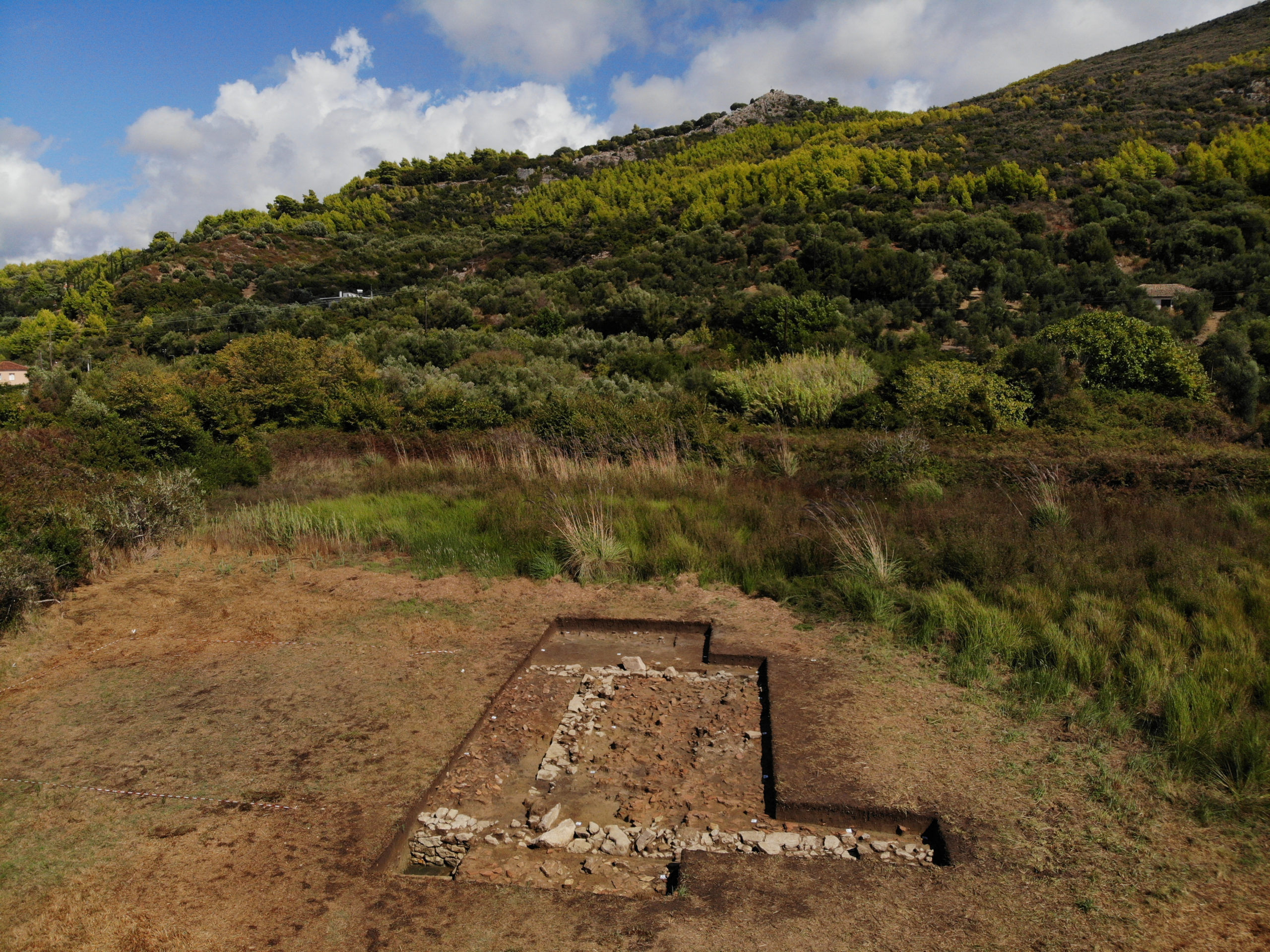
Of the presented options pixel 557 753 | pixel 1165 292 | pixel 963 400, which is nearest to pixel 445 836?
pixel 557 753

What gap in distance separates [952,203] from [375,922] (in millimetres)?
36900

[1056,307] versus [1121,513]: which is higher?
[1056,307]

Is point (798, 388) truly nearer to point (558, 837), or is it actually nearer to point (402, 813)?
point (558, 837)

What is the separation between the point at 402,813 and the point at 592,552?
4164mm

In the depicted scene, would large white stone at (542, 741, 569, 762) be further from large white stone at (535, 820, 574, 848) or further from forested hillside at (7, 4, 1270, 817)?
forested hillside at (7, 4, 1270, 817)

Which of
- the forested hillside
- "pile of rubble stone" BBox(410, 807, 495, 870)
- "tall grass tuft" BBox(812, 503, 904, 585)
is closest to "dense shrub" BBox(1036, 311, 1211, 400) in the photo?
the forested hillside

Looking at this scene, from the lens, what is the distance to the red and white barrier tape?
156 inches

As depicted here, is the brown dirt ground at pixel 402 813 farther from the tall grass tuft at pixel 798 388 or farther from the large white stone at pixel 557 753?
the tall grass tuft at pixel 798 388

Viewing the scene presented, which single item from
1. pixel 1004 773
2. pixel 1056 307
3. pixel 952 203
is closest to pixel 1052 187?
pixel 952 203

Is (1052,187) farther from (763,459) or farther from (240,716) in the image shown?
(240,716)

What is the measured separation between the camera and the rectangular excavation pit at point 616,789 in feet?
12.1

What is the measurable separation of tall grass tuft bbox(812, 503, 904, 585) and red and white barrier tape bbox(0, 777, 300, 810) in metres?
4.88

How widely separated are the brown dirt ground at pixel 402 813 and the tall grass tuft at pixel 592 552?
1.55 meters

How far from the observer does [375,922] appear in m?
3.16
